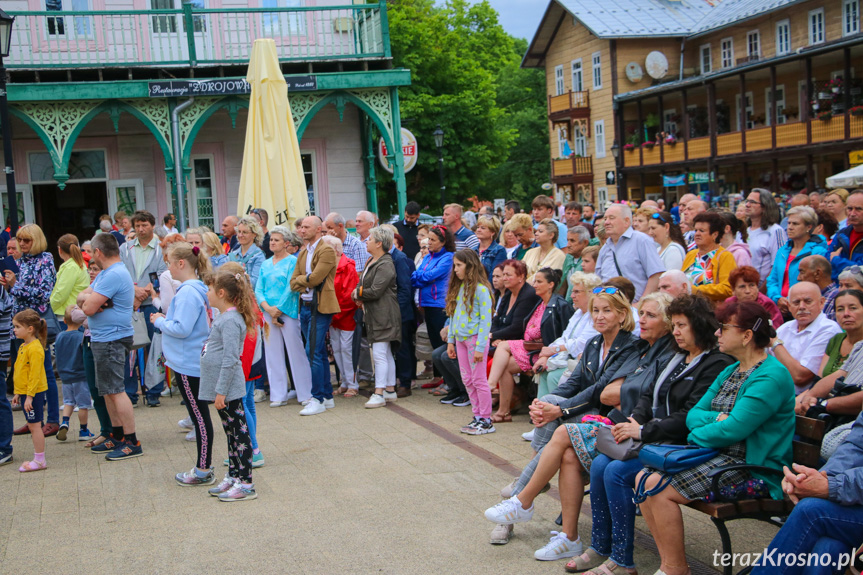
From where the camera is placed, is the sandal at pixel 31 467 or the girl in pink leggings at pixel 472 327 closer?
the sandal at pixel 31 467

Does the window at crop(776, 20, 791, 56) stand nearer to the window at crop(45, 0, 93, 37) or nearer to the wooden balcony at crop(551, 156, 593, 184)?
the wooden balcony at crop(551, 156, 593, 184)

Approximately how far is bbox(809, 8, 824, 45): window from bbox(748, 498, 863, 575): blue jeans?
34.6 m

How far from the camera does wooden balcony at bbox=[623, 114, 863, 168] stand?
28.8 meters

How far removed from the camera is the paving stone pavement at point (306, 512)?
5133mm

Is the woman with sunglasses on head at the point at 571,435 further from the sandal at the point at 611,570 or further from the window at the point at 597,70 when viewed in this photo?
the window at the point at 597,70

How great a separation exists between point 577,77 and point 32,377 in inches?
1617

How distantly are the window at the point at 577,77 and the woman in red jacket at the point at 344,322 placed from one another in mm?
37127

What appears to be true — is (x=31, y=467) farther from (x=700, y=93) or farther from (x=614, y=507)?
(x=700, y=93)

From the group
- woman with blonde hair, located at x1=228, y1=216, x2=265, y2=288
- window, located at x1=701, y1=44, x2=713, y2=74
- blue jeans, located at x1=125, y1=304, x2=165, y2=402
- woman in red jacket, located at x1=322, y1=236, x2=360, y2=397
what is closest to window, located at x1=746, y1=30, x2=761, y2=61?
window, located at x1=701, y1=44, x2=713, y2=74

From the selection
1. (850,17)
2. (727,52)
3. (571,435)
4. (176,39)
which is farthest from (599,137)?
(571,435)

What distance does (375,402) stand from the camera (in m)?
9.52

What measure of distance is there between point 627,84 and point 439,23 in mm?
11006

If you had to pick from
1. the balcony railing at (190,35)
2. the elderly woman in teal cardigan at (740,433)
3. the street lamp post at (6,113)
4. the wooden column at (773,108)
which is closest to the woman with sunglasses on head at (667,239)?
the elderly woman in teal cardigan at (740,433)

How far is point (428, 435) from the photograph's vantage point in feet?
26.6
